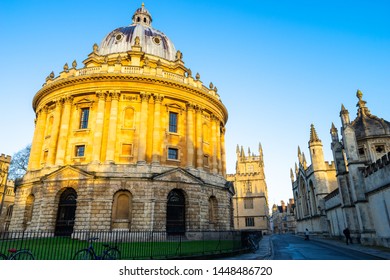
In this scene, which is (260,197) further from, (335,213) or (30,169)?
(30,169)

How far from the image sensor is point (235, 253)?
14.9m

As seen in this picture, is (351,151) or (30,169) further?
(30,169)

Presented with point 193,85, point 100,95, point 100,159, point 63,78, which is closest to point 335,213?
point 193,85

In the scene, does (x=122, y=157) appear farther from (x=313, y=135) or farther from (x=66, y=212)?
(x=313, y=135)

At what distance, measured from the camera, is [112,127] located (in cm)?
2530

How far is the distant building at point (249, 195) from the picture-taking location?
206 ft

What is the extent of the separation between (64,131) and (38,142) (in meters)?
4.61

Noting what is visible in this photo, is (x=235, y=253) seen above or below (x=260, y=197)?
below

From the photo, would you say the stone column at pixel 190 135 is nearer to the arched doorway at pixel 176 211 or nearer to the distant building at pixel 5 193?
the arched doorway at pixel 176 211

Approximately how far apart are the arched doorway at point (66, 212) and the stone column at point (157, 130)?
780 centimetres

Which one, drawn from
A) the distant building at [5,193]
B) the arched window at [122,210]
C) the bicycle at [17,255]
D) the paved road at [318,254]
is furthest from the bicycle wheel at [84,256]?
the distant building at [5,193]

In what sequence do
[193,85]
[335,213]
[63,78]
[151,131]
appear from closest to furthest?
[151,131], [63,78], [193,85], [335,213]
